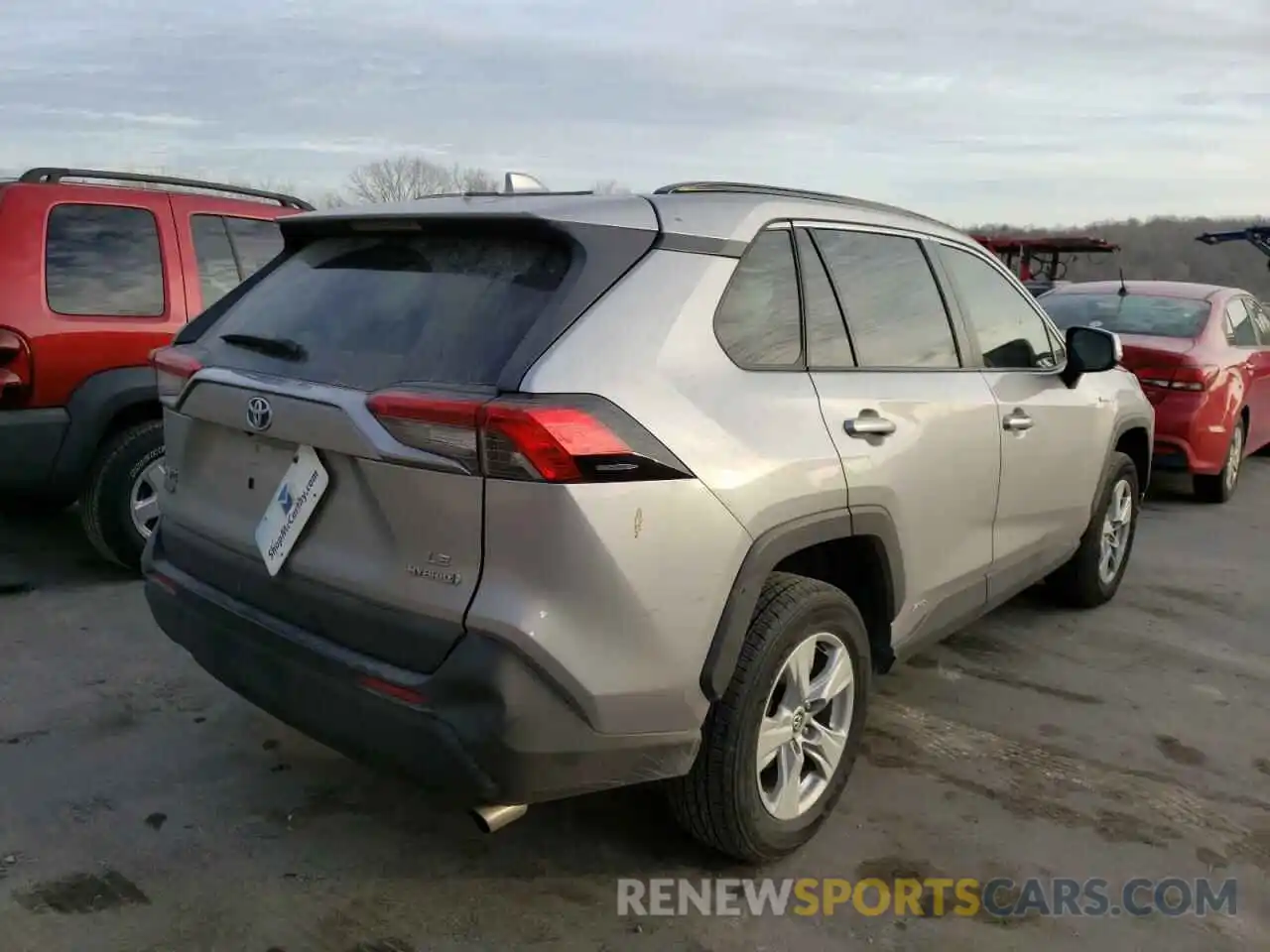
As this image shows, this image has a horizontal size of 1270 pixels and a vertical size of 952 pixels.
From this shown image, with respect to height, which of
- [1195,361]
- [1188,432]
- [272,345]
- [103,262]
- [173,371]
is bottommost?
[1188,432]

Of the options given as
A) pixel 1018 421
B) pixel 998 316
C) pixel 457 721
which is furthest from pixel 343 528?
pixel 998 316

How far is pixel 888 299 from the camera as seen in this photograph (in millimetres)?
3369

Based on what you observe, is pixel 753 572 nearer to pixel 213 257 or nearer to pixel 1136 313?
pixel 213 257

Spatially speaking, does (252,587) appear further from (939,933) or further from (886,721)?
(886,721)

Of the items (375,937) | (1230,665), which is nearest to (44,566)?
(375,937)

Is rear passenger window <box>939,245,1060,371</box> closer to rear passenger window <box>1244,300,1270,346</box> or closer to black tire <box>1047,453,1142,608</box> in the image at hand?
black tire <box>1047,453,1142,608</box>

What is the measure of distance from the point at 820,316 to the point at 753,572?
88 cm

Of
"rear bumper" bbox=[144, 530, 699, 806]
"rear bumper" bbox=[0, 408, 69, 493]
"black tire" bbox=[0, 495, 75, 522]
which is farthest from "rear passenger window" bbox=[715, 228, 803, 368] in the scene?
"black tire" bbox=[0, 495, 75, 522]

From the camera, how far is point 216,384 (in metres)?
2.72

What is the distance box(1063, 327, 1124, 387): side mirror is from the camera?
4.28m

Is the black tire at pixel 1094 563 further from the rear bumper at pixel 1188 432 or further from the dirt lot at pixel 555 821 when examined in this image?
the rear bumper at pixel 1188 432

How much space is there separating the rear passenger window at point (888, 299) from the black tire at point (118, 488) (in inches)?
135

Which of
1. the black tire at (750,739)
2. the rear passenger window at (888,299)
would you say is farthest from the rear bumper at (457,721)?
the rear passenger window at (888,299)

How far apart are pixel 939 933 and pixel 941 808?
626 millimetres
